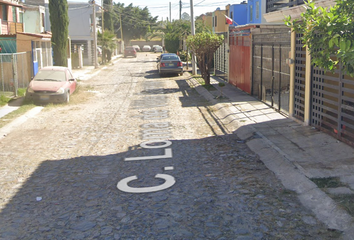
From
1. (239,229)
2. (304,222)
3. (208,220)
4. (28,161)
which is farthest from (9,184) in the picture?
(304,222)

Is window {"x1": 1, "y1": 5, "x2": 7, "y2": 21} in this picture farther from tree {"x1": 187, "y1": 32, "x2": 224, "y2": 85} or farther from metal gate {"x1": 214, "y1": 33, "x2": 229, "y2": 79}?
tree {"x1": 187, "y1": 32, "x2": 224, "y2": 85}

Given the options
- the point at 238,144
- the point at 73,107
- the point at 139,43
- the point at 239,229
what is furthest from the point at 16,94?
the point at 139,43

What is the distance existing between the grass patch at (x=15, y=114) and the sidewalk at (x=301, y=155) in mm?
6368

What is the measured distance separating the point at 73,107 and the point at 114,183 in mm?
9743

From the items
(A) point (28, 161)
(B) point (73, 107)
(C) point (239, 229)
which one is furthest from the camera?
(B) point (73, 107)

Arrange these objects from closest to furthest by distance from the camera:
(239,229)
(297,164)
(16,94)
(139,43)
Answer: (239,229), (297,164), (16,94), (139,43)

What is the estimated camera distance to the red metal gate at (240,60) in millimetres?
18328

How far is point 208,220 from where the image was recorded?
18.1 feet

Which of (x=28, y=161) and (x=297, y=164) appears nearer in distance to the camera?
(x=297, y=164)

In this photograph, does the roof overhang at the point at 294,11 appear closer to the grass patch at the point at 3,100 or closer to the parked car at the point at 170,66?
the grass patch at the point at 3,100

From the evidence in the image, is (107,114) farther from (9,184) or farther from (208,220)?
(208,220)

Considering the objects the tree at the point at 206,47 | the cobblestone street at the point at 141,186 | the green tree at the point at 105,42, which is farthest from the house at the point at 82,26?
the cobblestone street at the point at 141,186

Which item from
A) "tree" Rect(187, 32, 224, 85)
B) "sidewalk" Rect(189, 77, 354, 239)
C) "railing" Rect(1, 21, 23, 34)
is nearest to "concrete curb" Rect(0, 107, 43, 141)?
"sidewalk" Rect(189, 77, 354, 239)

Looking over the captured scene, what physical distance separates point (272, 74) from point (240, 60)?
5.54 meters
